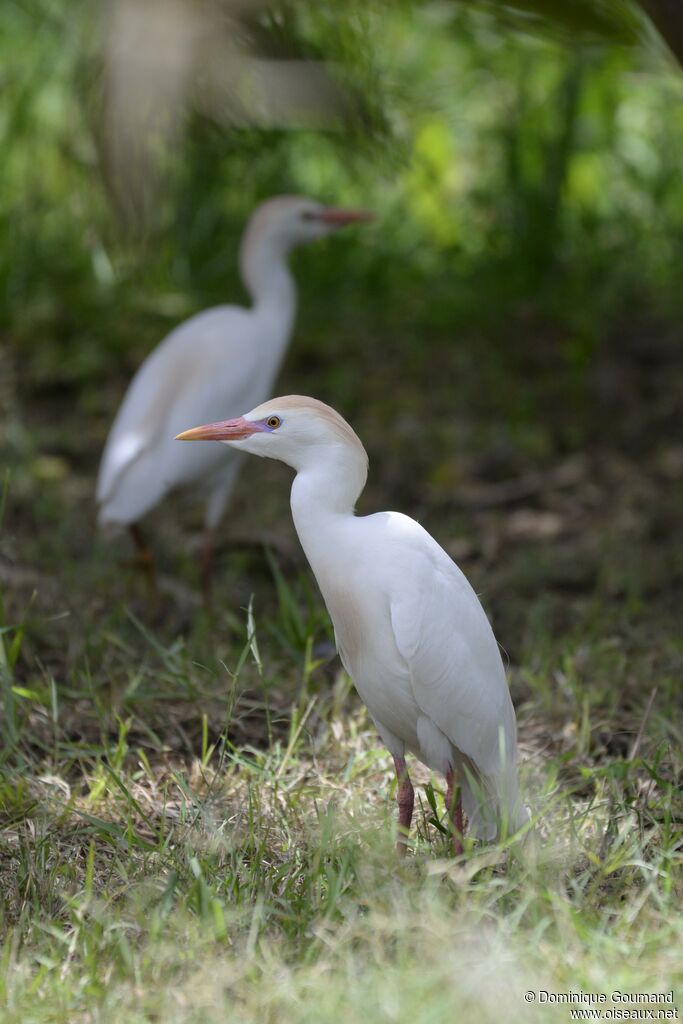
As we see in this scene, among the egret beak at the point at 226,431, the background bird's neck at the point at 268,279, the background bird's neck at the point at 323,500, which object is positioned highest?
the egret beak at the point at 226,431

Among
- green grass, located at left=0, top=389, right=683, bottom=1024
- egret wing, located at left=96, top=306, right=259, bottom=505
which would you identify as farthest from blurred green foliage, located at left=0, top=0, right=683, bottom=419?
green grass, located at left=0, top=389, right=683, bottom=1024

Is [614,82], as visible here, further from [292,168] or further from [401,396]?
[401,396]

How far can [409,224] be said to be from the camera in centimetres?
612

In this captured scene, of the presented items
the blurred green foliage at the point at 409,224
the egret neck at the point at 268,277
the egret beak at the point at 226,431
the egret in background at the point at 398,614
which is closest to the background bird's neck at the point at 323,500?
the egret in background at the point at 398,614

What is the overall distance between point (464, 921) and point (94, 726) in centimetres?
129

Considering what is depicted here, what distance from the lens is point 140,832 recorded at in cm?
267

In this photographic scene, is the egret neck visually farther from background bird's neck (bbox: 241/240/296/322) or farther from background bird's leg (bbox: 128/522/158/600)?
background bird's leg (bbox: 128/522/158/600)

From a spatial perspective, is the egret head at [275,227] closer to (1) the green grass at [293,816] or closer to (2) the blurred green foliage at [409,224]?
(2) the blurred green foliage at [409,224]

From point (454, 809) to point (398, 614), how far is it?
40 cm

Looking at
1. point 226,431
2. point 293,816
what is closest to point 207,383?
point 226,431

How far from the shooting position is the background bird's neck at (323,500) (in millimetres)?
2486

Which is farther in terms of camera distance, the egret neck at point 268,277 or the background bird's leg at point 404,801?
the egret neck at point 268,277

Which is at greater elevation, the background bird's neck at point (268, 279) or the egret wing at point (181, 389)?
the background bird's neck at point (268, 279)

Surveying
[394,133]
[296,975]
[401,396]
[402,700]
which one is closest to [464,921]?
[296,975]
